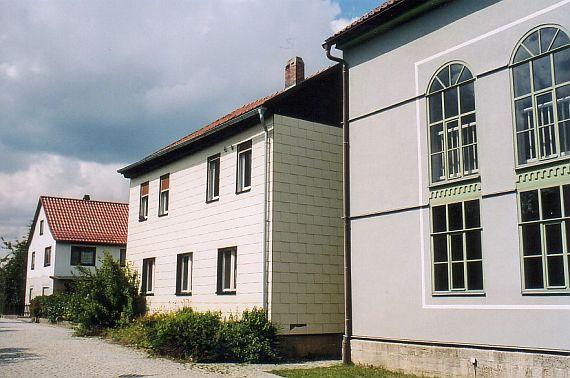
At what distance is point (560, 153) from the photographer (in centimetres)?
1053

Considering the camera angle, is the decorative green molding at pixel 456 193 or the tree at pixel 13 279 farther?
the tree at pixel 13 279

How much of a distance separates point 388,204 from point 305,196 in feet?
12.7

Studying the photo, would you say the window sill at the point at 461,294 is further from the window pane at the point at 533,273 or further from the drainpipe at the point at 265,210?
the drainpipe at the point at 265,210

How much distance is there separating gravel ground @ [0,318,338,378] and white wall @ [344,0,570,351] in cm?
297

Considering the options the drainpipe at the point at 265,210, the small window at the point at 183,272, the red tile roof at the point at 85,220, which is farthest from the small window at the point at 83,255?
the drainpipe at the point at 265,210

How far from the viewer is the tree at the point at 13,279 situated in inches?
1924

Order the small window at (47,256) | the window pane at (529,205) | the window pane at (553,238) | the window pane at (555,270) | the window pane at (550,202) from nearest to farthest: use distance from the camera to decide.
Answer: the window pane at (555,270), the window pane at (553,238), the window pane at (550,202), the window pane at (529,205), the small window at (47,256)

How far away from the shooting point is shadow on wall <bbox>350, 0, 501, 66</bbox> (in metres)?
12.7

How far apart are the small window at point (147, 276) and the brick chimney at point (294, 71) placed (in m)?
8.63

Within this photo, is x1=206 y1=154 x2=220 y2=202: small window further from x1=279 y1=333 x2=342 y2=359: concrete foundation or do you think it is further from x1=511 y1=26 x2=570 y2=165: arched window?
x1=511 y1=26 x2=570 y2=165: arched window

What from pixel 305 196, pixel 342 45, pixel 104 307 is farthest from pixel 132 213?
pixel 342 45

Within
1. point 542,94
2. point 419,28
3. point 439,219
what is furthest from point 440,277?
point 419,28

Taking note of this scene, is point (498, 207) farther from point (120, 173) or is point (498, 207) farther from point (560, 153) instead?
point (120, 173)

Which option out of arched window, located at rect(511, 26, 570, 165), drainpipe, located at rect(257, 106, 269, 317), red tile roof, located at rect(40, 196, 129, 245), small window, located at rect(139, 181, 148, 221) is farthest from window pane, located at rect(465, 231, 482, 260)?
red tile roof, located at rect(40, 196, 129, 245)
